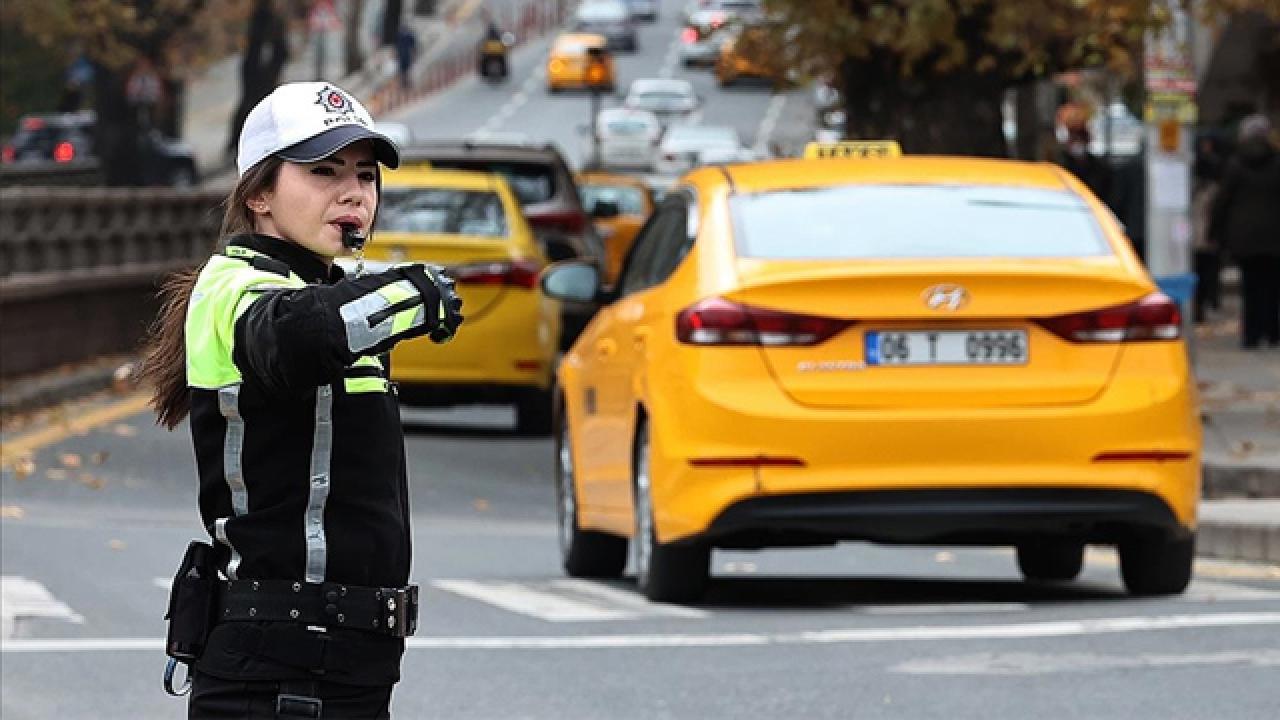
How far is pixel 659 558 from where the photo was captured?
37.2 ft

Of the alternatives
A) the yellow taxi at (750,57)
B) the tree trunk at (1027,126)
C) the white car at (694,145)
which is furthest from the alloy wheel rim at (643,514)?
the white car at (694,145)

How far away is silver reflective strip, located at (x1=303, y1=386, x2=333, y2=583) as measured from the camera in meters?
4.79

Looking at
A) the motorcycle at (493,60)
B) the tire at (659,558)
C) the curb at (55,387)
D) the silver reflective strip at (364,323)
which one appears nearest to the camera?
the silver reflective strip at (364,323)

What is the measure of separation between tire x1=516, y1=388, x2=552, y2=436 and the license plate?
34.8 feet

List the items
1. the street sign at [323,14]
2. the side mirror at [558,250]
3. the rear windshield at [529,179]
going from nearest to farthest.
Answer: the side mirror at [558,250]
the rear windshield at [529,179]
the street sign at [323,14]

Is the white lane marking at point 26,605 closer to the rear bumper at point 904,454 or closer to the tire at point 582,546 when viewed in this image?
the tire at point 582,546

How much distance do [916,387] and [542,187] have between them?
15058 millimetres

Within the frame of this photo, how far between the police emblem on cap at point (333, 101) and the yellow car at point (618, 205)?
84.8 feet

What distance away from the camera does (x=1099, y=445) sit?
428 inches

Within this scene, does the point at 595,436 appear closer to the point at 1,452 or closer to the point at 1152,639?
the point at 1152,639

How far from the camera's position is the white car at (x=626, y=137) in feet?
262

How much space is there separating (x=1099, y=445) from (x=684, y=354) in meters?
1.36

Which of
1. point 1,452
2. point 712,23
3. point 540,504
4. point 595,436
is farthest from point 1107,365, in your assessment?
point 712,23

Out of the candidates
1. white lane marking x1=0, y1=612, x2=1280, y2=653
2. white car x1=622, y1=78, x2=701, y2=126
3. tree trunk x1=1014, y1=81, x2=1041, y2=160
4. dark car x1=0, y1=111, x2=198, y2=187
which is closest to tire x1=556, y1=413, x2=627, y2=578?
white lane marking x1=0, y1=612, x2=1280, y2=653
